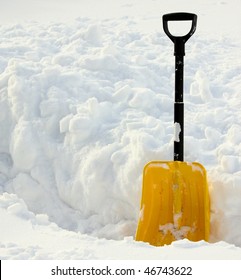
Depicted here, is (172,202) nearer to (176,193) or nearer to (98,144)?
(176,193)

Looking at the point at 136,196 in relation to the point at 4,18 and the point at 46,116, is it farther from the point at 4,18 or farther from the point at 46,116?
the point at 4,18

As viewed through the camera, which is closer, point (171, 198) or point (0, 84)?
point (171, 198)

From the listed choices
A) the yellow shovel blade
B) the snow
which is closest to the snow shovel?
the yellow shovel blade

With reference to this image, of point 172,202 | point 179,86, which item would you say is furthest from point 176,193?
point 179,86

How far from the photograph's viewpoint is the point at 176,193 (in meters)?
3.15

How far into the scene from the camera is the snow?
7.76 ft

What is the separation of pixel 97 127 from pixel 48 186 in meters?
0.56

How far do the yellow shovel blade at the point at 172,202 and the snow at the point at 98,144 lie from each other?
0.34 ft

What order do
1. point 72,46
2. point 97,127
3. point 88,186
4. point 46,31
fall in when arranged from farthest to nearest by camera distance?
point 46,31 → point 72,46 → point 97,127 → point 88,186

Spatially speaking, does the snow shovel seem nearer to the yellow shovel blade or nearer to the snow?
the yellow shovel blade

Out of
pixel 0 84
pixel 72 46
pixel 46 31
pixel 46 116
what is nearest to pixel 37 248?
pixel 46 116

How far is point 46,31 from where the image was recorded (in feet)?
19.3

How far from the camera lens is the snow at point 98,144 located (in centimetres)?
237

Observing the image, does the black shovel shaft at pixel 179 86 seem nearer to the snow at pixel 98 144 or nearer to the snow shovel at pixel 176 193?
the snow shovel at pixel 176 193
